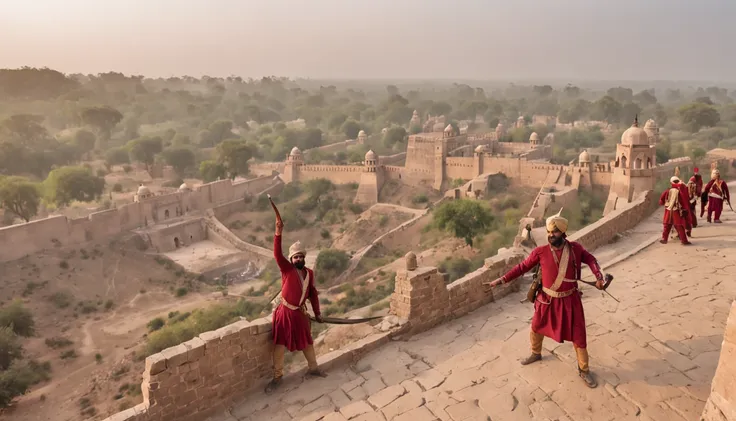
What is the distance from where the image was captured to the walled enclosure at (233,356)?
4.30 metres

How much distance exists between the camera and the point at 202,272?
2341cm

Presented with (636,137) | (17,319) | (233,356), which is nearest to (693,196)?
(233,356)

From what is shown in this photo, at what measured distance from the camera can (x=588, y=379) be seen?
4.51 meters

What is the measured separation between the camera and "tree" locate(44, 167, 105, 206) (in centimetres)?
2731

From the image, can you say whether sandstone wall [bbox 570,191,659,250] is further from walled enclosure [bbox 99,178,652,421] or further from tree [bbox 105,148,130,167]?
tree [bbox 105,148,130,167]

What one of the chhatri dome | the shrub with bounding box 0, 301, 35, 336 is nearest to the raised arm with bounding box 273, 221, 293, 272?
the shrub with bounding box 0, 301, 35, 336

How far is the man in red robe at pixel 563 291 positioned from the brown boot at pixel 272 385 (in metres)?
2.41

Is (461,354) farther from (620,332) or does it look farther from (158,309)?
(158,309)

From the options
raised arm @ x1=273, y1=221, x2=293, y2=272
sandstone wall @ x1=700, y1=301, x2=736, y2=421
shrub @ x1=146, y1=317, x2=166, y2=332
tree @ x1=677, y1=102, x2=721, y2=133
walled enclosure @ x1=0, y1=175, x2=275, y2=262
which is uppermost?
raised arm @ x1=273, y1=221, x2=293, y2=272

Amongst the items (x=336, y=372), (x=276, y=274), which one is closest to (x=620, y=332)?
(x=336, y=372)

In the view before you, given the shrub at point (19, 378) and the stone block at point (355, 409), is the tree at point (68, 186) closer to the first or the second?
the shrub at point (19, 378)

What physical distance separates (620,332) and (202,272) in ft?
67.3

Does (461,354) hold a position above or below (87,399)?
above

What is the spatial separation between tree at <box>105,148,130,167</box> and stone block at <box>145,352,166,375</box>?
39519 mm
